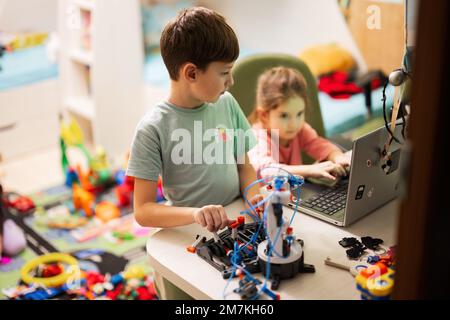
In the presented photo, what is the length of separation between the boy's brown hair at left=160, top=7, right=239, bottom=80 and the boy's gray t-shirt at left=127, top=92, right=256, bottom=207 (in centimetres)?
14

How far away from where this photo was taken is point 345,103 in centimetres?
281

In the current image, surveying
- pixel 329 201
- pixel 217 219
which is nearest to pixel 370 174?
pixel 329 201

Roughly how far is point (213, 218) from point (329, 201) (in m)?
0.36

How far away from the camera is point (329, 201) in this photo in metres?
1.32

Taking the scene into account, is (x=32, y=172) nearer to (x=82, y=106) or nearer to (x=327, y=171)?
(x=82, y=106)

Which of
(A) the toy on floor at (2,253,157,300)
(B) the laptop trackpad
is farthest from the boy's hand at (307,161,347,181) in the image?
(A) the toy on floor at (2,253,157,300)

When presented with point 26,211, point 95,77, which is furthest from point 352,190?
point 95,77

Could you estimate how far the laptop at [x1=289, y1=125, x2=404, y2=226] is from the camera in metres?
1.18

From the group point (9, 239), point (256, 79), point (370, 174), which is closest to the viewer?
point (370, 174)

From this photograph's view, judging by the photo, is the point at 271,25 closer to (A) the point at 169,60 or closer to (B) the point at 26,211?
(B) the point at 26,211

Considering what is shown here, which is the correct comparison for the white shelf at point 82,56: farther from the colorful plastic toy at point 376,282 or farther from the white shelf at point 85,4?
the colorful plastic toy at point 376,282

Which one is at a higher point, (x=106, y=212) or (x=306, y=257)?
(x=306, y=257)

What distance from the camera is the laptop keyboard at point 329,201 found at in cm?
129

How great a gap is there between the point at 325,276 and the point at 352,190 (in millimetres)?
246
